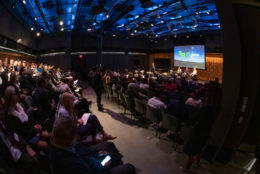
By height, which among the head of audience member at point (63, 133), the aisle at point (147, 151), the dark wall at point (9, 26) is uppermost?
the dark wall at point (9, 26)

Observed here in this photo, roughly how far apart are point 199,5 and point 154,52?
13.4m

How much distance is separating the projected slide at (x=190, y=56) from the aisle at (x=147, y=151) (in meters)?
12.3

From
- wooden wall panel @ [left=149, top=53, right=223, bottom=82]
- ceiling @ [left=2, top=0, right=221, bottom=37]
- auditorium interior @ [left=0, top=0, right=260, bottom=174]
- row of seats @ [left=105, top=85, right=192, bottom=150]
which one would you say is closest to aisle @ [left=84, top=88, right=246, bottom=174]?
auditorium interior @ [left=0, top=0, right=260, bottom=174]

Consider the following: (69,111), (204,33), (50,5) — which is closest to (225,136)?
(69,111)

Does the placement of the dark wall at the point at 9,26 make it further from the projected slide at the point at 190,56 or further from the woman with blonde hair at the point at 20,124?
the projected slide at the point at 190,56

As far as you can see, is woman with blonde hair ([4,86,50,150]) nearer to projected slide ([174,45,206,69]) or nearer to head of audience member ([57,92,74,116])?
head of audience member ([57,92,74,116])

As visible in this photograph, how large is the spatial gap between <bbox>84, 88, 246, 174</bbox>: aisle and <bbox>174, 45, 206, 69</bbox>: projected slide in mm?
12289

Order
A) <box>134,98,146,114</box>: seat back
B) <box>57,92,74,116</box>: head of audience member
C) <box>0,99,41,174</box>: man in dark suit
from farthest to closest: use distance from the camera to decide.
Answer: <box>134,98,146,114</box>: seat back → <box>57,92,74,116</box>: head of audience member → <box>0,99,41,174</box>: man in dark suit

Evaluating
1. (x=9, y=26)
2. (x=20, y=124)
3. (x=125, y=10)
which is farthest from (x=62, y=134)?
(x=9, y=26)

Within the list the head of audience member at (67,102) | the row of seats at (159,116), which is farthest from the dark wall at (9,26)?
the head of audience member at (67,102)

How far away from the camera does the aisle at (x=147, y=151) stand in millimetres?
3539

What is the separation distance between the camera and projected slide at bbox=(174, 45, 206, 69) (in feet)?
53.0

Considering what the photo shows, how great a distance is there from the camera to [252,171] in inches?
146

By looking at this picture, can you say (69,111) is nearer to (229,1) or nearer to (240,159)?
(229,1)
